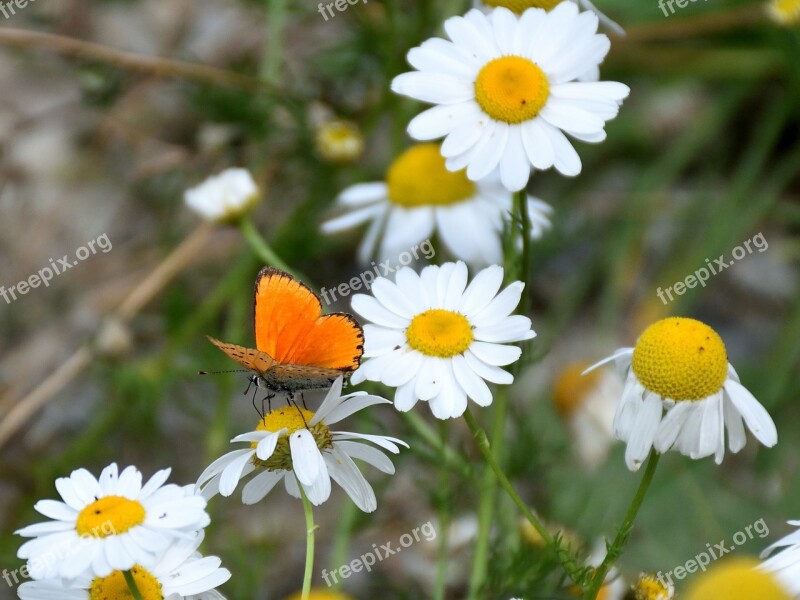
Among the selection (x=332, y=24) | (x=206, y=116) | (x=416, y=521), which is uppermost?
(x=332, y=24)

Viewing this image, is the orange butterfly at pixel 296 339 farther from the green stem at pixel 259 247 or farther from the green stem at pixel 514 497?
the green stem at pixel 259 247

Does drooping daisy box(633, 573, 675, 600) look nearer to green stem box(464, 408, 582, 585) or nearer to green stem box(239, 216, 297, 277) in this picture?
green stem box(464, 408, 582, 585)

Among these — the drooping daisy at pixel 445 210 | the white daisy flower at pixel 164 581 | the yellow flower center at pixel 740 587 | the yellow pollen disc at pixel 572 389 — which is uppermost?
the drooping daisy at pixel 445 210

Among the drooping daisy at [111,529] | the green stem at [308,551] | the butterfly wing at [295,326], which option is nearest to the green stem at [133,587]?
the drooping daisy at [111,529]

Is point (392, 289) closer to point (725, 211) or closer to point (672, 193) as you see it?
point (725, 211)

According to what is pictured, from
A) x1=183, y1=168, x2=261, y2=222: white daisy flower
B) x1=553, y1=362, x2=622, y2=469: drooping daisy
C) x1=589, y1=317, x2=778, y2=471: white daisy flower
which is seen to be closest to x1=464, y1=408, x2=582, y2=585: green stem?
x1=589, y1=317, x2=778, y2=471: white daisy flower

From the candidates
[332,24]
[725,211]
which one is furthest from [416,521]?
[332,24]
